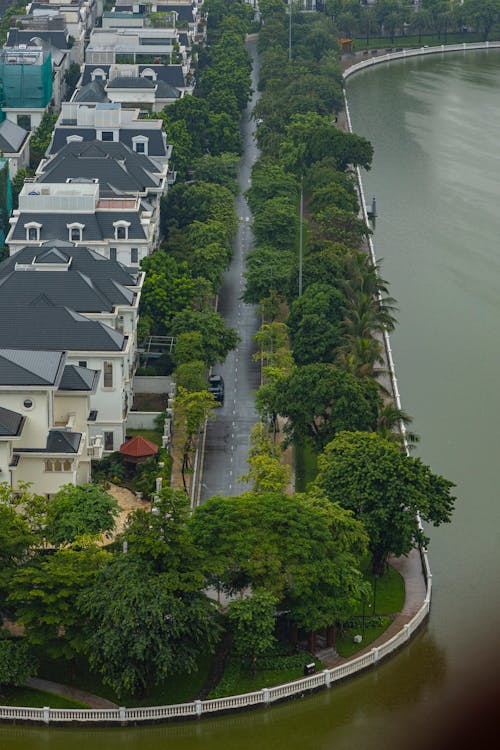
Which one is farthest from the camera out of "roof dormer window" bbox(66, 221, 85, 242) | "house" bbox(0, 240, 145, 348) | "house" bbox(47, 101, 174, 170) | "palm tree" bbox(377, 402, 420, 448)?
"house" bbox(47, 101, 174, 170)

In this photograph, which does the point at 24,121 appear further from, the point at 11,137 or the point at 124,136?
the point at 124,136

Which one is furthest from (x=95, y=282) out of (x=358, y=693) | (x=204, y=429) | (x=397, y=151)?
(x=397, y=151)

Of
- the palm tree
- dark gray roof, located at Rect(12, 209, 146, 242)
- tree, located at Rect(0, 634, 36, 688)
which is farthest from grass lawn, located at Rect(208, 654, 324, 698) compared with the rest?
dark gray roof, located at Rect(12, 209, 146, 242)

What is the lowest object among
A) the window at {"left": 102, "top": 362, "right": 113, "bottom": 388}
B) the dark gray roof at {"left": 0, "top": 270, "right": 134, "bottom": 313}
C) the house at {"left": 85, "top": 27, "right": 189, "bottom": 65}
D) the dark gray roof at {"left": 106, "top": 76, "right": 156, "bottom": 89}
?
the window at {"left": 102, "top": 362, "right": 113, "bottom": 388}

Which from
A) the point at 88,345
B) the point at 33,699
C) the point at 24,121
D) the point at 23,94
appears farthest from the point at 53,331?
the point at 23,94

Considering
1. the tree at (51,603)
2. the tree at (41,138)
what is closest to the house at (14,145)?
A: the tree at (41,138)

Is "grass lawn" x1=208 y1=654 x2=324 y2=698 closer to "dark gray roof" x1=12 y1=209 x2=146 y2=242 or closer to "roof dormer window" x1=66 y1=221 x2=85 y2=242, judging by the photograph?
"roof dormer window" x1=66 y1=221 x2=85 y2=242
